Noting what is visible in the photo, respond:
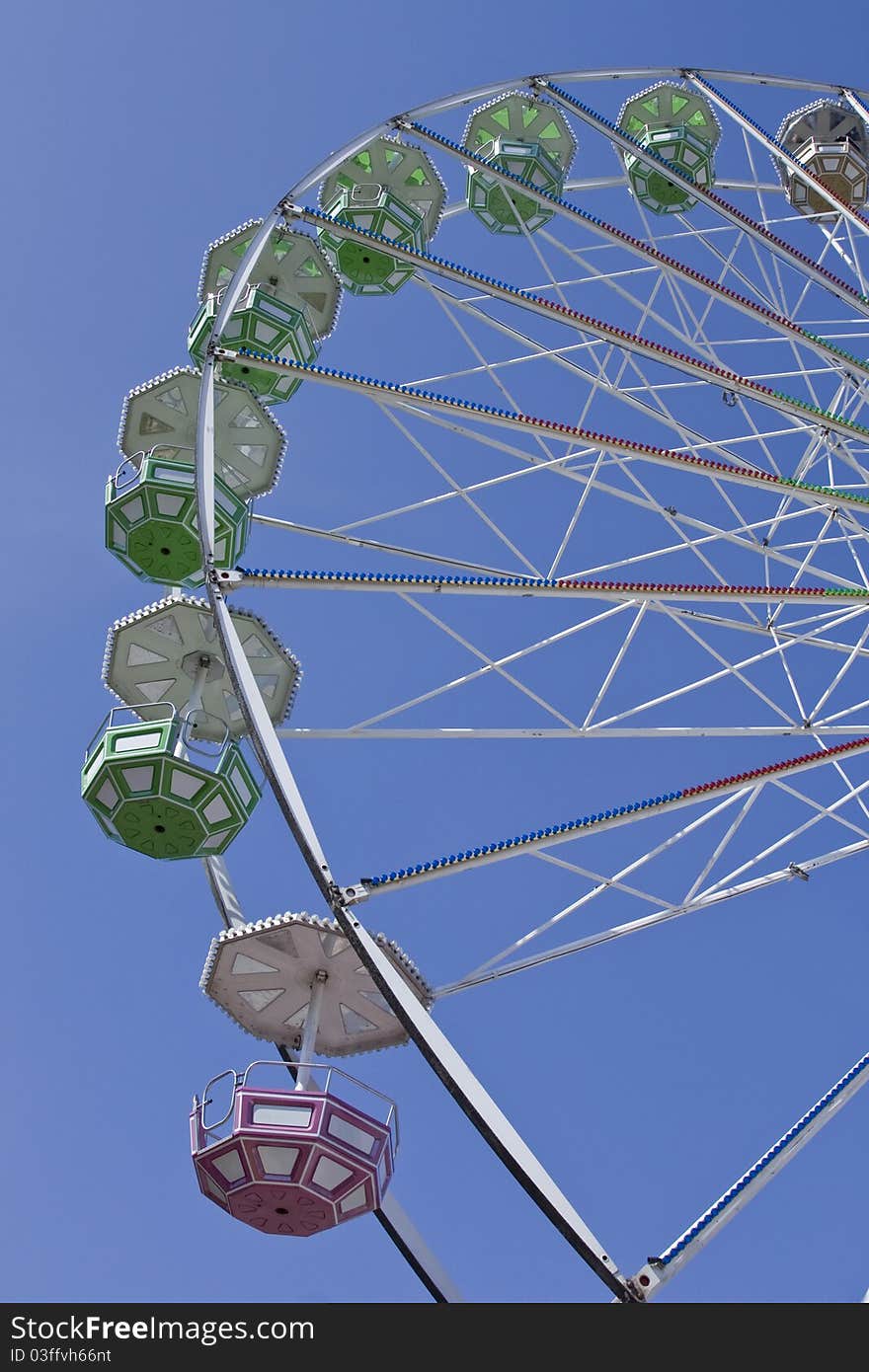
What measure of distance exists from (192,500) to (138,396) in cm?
383

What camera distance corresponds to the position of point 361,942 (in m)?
8.35

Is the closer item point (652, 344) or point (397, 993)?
point (397, 993)

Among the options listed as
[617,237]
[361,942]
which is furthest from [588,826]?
[617,237]

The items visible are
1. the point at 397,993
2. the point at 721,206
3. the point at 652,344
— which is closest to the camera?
the point at 397,993

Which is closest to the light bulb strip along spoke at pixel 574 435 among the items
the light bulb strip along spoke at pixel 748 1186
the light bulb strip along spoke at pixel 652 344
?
the light bulb strip along spoke at pixel 652 344

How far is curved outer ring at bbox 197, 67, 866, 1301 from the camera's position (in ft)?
24.1

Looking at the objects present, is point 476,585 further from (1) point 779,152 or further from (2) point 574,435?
(1) point 779,152

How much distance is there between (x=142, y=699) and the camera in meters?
14.5

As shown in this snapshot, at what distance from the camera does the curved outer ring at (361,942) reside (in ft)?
24.1

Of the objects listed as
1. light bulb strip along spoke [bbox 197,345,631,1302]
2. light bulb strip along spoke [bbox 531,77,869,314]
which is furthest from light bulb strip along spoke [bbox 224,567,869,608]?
light bulb strip along spoke [bbox 531,77,869,314]

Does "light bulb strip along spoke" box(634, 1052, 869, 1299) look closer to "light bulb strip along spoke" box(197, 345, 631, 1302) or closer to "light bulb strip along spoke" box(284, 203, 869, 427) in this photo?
"light bulb strip along spoke" box(197, 345, 631, 1302)
